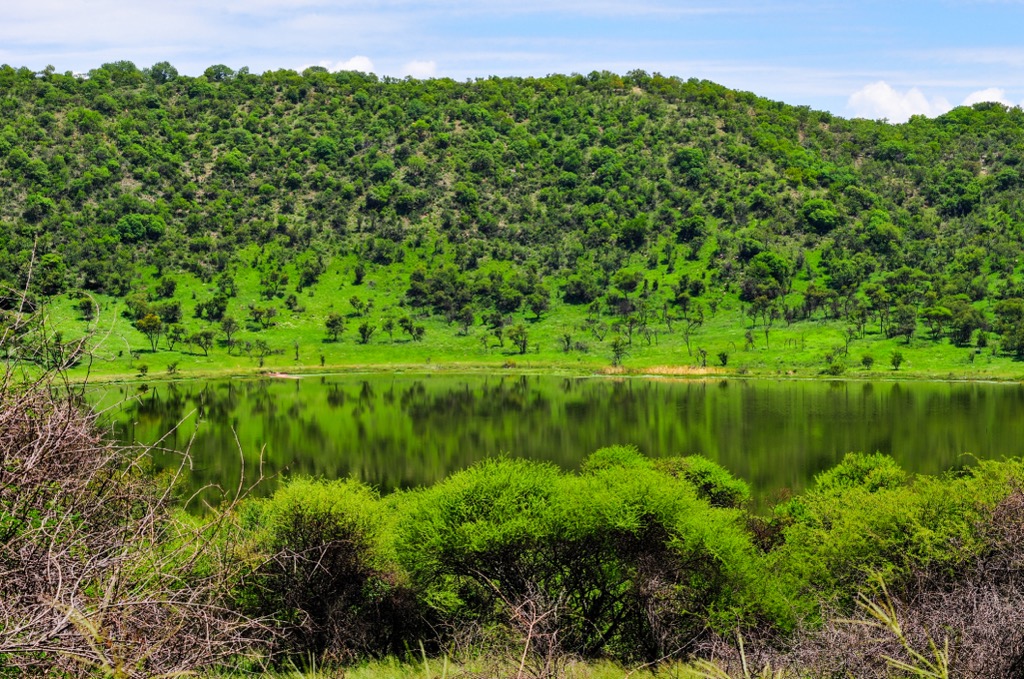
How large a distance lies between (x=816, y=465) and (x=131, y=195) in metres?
177

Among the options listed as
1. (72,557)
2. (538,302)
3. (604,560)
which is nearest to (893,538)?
(604,560)

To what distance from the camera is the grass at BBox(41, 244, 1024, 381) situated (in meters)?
127

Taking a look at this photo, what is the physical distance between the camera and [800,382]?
116 metres

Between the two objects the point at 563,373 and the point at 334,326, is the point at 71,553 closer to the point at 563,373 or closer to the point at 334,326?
the point at 563,373

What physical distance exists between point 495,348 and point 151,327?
57364mm

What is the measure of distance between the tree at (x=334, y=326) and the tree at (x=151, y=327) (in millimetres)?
27707

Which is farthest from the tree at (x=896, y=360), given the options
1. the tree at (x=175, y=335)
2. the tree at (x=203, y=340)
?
the tree at (x=175, y=335)

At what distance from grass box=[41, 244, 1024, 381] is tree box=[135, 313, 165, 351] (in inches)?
48.8

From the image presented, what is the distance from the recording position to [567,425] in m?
75.9

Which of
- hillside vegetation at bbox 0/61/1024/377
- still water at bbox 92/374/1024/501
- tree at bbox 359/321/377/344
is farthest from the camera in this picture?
tree at bbox 359/321/377/344

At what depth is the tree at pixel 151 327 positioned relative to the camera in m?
136

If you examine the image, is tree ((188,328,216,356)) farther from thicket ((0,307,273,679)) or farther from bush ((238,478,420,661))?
thicket ((0,307,273,679))

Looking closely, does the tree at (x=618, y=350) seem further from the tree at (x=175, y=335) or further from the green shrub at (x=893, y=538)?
the green shrub at (x=893, y=538)

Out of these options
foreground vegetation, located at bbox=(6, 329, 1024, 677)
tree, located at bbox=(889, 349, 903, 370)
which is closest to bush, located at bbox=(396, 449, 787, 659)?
foreground vegetation, located at bbox=(6, 329, 1024, 677)
